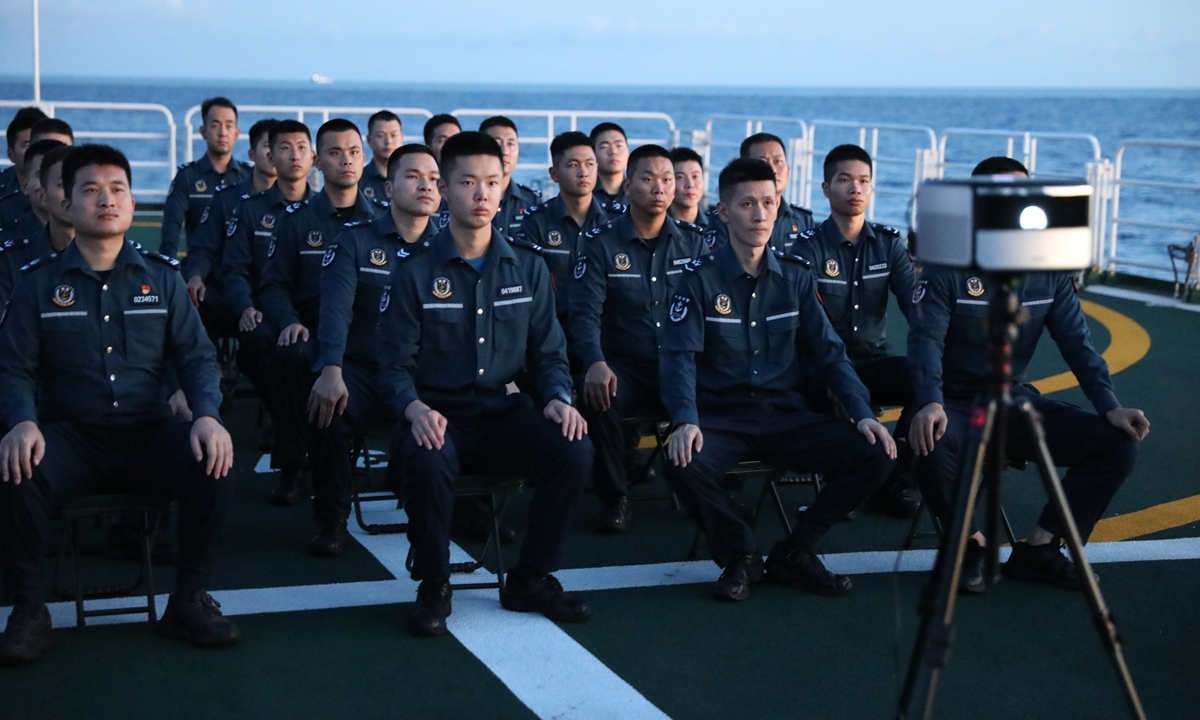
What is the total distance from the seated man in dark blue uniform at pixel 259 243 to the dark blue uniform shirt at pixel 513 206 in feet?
3.95

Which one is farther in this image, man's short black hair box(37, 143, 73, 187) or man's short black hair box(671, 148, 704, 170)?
man's short black hair box(671, 148, 704, 170)

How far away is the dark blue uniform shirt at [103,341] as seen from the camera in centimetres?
478

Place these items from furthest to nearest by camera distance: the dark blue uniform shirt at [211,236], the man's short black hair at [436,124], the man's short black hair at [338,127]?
the man's short black hair at [436,124] < the dark blue uniform shirt at [211,236] < the man's short black hair at [338,127]

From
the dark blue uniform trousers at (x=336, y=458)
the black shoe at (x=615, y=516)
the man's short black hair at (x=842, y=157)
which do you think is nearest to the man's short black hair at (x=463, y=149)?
the dark blue uniform trousers at (x=336, y=458)

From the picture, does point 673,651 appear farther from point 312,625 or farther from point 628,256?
point 628,256

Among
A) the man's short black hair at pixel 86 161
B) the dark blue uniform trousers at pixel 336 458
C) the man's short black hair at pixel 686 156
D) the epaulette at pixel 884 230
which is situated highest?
the man's short black hair at pixel 686 156

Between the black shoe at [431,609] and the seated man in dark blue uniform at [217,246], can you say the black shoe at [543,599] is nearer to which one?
the black shoe at [431,609]

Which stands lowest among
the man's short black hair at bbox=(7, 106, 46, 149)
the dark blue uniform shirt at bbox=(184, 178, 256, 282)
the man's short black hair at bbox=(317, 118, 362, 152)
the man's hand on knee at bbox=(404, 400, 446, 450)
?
the man's hand on knee at bbox=(404, 400, 446, 450)

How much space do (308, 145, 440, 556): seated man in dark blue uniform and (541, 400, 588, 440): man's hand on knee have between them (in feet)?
3.44

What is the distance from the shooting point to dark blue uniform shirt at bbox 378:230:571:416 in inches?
204

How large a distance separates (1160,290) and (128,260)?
33.3 feet

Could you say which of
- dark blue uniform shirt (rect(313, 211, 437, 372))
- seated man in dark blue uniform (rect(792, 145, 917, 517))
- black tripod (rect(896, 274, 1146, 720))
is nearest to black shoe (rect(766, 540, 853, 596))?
seated man in dark blue uniform (rect(792, 145, 917, 517))

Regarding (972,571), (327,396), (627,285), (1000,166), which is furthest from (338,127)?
(972,571)

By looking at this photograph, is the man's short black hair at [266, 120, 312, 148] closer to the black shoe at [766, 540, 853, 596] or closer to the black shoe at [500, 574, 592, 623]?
the black shoe at [500, 574, 592, 623]
